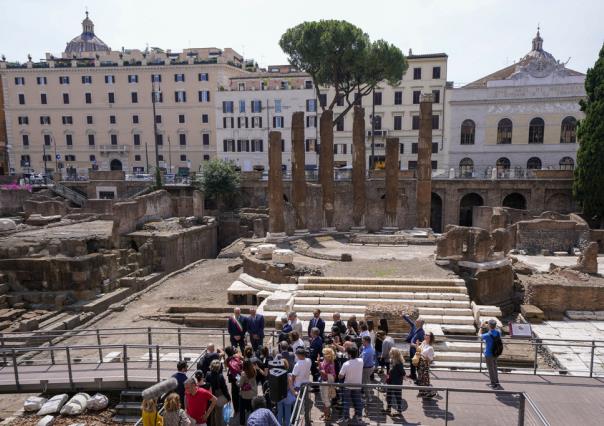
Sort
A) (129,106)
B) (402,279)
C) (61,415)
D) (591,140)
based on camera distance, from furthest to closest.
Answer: (129,106) → (591,140) → (402,279) → (61,415)

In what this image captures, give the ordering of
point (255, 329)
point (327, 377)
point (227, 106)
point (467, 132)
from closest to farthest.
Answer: point (327, 377) → point (255, 329) → point (467, 132) → point (227, 106)

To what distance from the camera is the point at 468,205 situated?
127 feet

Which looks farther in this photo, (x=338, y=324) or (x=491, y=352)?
(x=338, y=324)

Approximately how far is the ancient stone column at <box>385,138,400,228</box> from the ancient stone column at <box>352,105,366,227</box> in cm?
136

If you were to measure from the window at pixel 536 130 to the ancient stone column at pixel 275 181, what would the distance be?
90.4 feet

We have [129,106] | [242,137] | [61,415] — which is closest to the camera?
[61,415]

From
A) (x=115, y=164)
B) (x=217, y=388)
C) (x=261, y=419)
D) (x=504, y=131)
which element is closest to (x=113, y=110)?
(x=115, y=164)

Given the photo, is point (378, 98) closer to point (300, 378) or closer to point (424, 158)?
point (424, 158)

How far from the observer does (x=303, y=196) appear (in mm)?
24781

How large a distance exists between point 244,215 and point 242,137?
1768 cm

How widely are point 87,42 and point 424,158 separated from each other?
7370cm

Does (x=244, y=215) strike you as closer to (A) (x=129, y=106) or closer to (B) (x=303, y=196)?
(B) (x=303, y=196)

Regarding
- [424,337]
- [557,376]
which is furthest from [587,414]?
[424,337]

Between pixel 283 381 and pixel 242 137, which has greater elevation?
pixel 242 137
